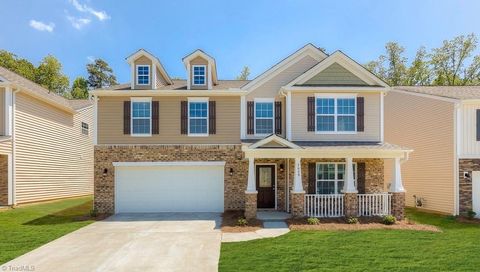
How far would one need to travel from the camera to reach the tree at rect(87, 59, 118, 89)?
50500mm

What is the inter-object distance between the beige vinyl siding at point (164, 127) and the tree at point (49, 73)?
28.2 meters

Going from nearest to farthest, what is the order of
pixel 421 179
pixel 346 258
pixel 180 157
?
pixel 346 258, pixel 180 157, pixel 421 179

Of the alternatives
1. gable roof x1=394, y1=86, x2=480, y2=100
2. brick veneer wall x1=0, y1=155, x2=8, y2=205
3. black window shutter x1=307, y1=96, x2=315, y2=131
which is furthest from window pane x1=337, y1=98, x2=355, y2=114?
brick veneer wall x1=0, y1=155, x2=8, y2=205

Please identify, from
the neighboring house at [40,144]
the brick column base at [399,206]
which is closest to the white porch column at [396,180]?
the brick column base at [399,206]

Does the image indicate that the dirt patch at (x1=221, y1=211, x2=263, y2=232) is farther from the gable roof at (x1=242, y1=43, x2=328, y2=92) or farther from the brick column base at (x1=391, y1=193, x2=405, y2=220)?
the gable roof at (x1=242, y1=43, x2=328, y2=92)

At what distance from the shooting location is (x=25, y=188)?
57.6 ft

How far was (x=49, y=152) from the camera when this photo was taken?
20000mm

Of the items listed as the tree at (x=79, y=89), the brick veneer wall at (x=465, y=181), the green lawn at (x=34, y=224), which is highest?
the tree at (x=79, y=89)

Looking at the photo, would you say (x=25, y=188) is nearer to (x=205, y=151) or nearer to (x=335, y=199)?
(x=205, y=151)

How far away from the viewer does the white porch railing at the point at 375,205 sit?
14.0 metres

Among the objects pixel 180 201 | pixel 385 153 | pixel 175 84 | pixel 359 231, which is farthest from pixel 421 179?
pixel 175 84

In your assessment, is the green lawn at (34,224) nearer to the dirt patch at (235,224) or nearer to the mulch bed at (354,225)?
the dirt patch at (235,224)

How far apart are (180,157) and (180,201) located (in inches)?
79.7

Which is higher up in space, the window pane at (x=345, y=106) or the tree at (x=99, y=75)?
the tree at (x=99, y=75)
